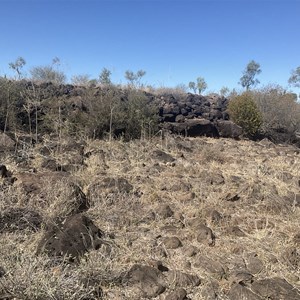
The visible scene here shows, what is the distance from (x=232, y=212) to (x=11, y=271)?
3.66 m

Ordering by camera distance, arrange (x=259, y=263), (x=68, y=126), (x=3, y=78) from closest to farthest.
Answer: (x=259, y=263), (x=68, y=126), (x=3, y=78)

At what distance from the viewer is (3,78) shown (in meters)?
12.8

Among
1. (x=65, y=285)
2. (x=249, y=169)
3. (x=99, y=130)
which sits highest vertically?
(x=99, y=130)

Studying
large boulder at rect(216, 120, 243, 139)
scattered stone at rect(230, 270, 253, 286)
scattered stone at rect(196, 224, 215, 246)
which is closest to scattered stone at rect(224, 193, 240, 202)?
scattered stone at rect(196, 224, 215, 246)

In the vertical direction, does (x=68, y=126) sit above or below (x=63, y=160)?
above

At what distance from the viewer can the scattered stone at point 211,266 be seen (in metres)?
4.12

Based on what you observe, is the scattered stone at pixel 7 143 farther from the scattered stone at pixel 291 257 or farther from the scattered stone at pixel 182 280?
the scattered stone at pixel 291 257

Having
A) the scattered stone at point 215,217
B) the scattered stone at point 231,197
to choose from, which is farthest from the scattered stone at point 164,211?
the scattered stone at point 231,197

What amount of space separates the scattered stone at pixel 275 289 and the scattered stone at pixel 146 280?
0.93m

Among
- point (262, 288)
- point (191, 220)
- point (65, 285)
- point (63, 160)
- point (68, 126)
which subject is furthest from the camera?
point (68, 126)

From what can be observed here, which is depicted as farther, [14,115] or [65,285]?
[14,115]

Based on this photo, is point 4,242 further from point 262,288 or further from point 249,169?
point 249,169

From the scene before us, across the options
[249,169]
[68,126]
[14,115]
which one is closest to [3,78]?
[14,115]

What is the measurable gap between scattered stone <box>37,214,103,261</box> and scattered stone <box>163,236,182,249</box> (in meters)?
0.82
